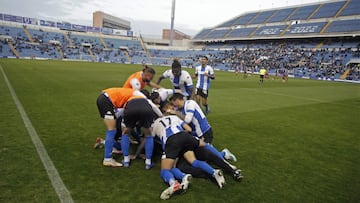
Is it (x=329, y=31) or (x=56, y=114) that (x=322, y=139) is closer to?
(x=56, y=114)

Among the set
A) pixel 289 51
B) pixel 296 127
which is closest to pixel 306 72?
A: pixel 289 51

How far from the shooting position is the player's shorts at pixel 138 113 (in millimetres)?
4418

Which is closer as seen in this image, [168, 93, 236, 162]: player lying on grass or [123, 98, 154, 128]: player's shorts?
[123, 98, 154, 128]: player's shorts

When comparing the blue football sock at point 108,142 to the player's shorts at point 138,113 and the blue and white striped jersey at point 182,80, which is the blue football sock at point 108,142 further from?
the blue and white striped jersey at point 182,80

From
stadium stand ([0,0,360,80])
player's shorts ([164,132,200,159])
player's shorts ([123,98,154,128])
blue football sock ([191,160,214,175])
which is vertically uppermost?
stadium stand ([0,0,360,80])

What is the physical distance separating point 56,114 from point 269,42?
5981 centimetres

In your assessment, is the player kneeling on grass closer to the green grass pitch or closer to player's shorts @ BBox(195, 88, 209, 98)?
the green grass pitch

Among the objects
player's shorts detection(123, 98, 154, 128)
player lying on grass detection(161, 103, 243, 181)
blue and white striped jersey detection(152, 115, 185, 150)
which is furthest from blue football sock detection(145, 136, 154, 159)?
player lying on grass detection(161, 103, 243, 181)

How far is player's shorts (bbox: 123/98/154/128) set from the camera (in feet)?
14.5

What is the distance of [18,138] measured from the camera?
5.67m

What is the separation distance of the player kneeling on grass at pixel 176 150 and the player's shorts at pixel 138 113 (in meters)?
0.26

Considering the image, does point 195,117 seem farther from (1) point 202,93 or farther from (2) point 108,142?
(1) point 202,93

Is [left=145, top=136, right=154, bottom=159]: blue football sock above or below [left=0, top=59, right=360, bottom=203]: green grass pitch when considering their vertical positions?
above

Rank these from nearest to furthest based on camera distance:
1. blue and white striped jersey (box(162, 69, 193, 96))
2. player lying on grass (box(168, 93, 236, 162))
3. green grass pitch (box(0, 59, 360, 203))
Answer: green grass pitch (box(0, 59, 360, 203)) < player lying on grass (box(168, 93, 236, 162)) < blue and white striped jersey (box(162, 69, 193, 96))
